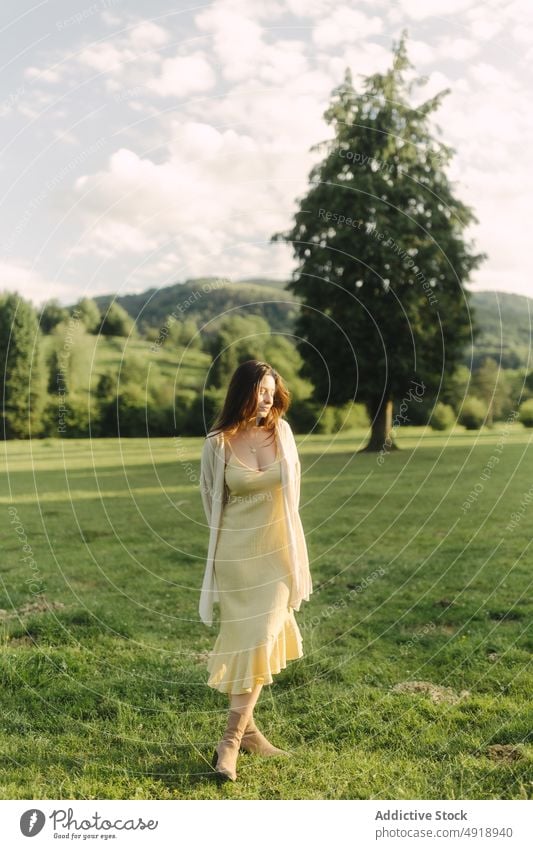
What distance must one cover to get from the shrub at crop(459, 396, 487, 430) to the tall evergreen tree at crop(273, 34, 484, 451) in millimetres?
2195

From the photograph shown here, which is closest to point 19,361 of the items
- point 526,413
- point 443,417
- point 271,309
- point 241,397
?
point 271,309

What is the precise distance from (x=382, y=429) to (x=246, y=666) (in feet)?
69.6

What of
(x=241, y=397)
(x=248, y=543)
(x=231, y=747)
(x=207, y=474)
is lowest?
(x=231, y=747)

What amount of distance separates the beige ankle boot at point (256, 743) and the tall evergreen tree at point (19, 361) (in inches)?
659

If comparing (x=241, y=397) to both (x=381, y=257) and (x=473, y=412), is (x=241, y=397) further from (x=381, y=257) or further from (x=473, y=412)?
(x=473, y=412)

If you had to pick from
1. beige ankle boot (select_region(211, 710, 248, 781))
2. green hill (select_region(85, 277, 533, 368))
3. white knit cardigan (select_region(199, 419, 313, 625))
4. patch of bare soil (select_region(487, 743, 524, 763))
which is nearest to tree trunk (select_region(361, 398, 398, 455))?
green hill (select_region(85, 277, 533, 368))

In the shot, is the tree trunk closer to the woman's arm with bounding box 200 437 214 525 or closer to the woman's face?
the woman's arm with bounding box 200 437 214 525

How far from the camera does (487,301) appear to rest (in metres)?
30.4

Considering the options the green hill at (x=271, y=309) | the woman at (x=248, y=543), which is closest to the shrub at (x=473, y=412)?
the green hill at (x=271, y=309)

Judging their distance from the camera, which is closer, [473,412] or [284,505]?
[284,505]

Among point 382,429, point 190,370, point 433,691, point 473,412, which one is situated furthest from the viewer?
point 190,370

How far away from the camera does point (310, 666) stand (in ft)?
26.4

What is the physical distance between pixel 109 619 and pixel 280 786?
14.6 ft
